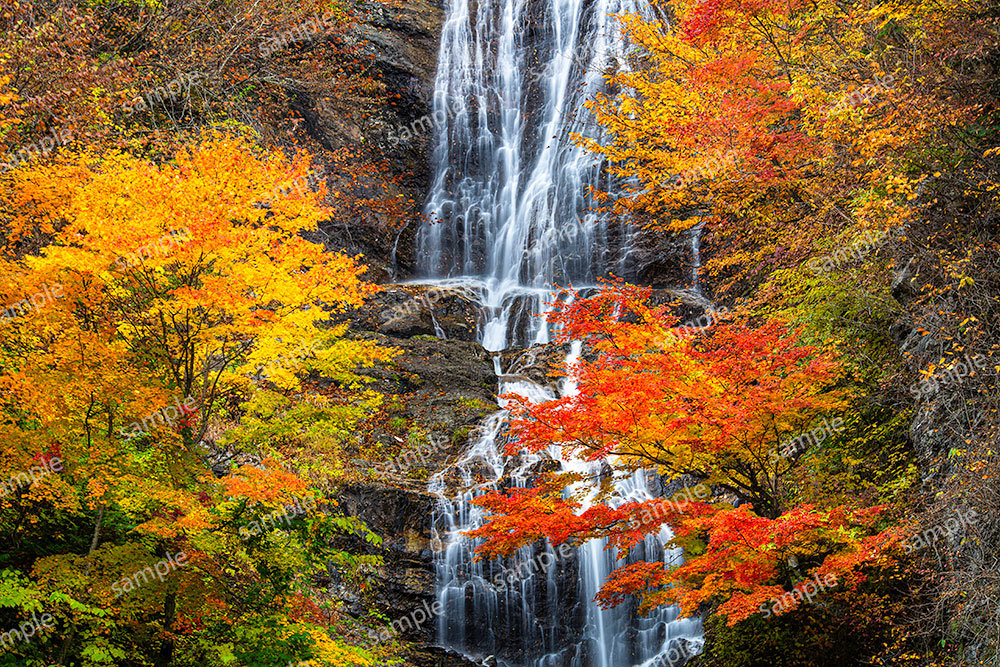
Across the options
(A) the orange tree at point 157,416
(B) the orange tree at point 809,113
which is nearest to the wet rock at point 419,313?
(B) the orange tree at point 809,113

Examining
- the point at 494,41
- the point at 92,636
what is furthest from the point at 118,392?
the point at 494,41

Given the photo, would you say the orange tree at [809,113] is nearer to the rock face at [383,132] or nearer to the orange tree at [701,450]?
the orange tree at [701,450]

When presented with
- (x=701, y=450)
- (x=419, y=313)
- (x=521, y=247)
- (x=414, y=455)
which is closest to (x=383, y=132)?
(x=521, y=247)

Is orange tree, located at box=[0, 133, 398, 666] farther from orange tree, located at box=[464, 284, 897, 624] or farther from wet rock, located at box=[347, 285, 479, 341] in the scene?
wet rock, located at box=[347, 285, 479, 341]

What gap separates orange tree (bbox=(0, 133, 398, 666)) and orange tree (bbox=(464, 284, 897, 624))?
2.54 m

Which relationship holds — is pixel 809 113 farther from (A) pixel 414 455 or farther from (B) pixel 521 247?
(B) pixel 521 247

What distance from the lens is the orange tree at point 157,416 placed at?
263 inches

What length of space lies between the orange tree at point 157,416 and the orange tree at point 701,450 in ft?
8.33

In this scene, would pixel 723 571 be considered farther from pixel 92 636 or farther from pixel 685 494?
pixel 92 636

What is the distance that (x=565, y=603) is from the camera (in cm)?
1355

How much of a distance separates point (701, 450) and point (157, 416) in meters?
5.79

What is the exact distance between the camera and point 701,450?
8172mm

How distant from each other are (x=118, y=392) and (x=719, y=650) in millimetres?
7903

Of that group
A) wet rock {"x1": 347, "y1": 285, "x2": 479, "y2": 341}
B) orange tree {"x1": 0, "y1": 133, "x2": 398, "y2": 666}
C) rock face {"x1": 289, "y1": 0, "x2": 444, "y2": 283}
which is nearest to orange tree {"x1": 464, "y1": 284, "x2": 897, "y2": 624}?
orange tree {"x1": 0, "y1": 133, "x2": 398, "y2": 666}
